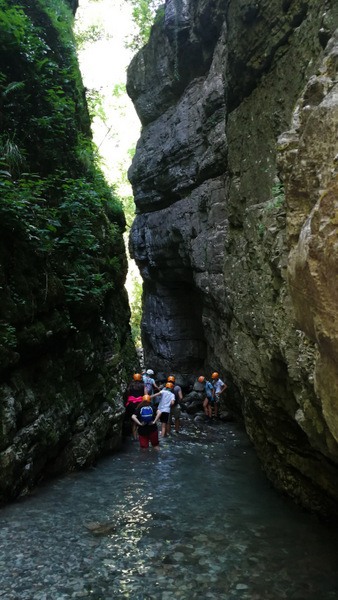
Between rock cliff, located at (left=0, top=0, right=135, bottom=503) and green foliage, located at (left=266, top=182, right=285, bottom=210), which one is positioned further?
rock cliff, located at (left=0, top=0, right=135, bottom=503)

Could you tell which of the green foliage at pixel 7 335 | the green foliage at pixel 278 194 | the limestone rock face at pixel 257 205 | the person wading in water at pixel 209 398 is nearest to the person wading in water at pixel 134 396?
the limestone rock face at pixel 257 205

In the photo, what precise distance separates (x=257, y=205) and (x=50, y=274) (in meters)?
4.13

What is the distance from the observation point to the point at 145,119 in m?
21.8

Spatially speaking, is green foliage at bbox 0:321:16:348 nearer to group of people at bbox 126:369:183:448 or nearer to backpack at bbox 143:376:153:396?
group of people at bbox 126:369:183:448

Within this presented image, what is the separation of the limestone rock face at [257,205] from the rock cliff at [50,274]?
3.25 m

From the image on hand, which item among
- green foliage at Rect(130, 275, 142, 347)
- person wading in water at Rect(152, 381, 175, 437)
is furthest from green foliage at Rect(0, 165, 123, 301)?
green foliage at Rect(130, 275, 142, 347)

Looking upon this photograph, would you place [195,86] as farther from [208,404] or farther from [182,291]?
[208,404]

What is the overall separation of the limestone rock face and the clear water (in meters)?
0.93

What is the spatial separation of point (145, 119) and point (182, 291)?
9191mm

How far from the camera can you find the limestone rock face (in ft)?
10.6

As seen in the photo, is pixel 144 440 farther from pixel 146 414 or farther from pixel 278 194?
pixel 278 194

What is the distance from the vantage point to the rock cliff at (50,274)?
6.96m

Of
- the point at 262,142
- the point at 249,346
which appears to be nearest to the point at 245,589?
the point at 249,346

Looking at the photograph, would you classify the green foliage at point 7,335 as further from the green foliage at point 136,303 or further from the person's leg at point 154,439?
the green foliage at point 136,303
